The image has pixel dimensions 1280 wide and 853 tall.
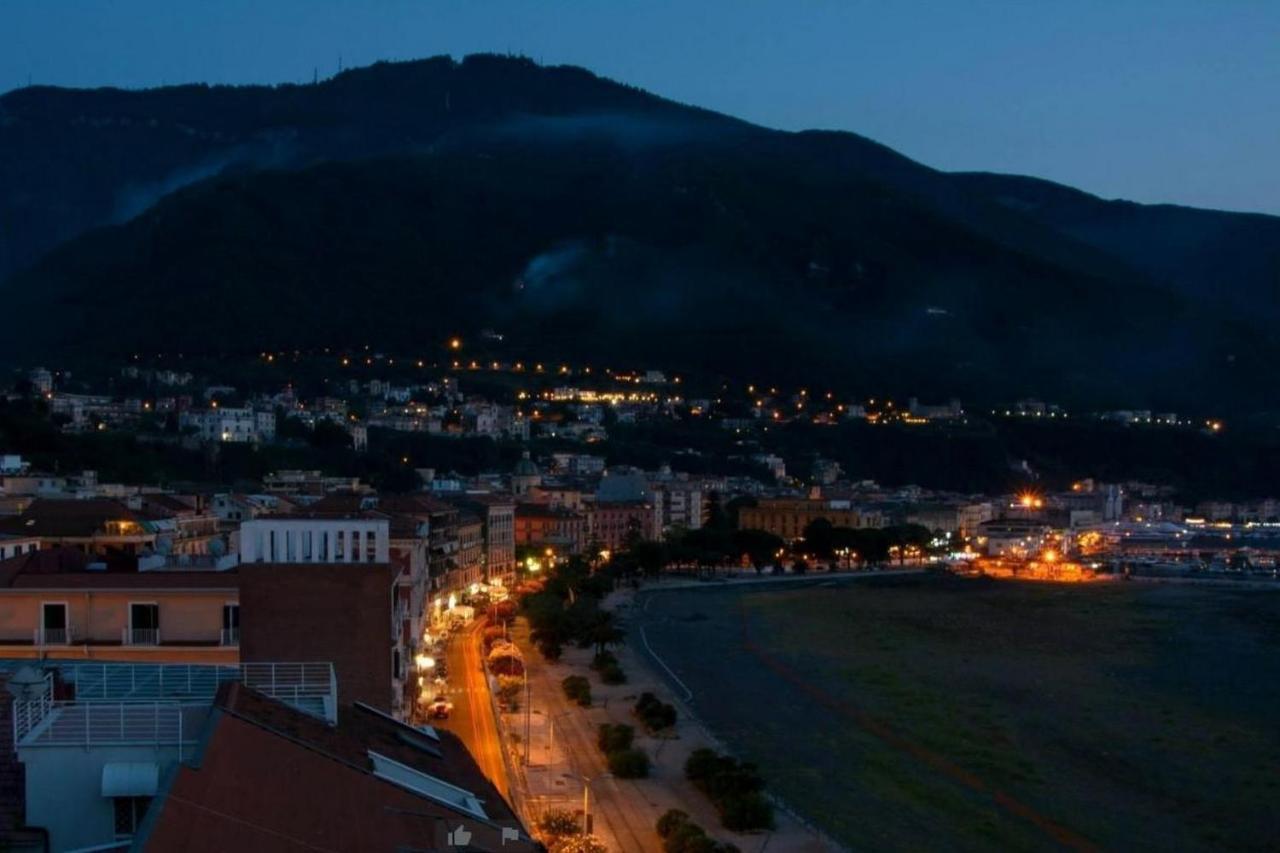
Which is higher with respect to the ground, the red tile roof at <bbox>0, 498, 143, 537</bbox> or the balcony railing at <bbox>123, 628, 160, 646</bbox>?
the balcony railing at <bbox>123, 628, 160, 646</bbox>

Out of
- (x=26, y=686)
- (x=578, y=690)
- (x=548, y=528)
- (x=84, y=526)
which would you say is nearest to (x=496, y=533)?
(x=548, y=528)

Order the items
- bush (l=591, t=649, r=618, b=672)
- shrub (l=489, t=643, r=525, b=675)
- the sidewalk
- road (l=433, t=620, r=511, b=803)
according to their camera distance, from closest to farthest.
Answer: the sidewalk < road (l=433, t=620, r=511, b=803) < shrub (l=489, t=643, r=525, b=675) < bush (l=591, t=649, r=618, b=672)

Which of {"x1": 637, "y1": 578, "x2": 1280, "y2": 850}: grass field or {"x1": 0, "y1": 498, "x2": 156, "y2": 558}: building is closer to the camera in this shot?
{"x1": 637, "y1": 578, "x2": 1280, "y2": 850}: grass field

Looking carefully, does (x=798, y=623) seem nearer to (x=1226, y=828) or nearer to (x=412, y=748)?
(x=1226, y=828)

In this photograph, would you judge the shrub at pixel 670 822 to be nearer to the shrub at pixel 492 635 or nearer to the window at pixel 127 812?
the window at pixel 127 812

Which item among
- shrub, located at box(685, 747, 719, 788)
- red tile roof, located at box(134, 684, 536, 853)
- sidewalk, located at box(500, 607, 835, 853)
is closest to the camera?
red tile roof, located at box(134, 684, 536, 853)

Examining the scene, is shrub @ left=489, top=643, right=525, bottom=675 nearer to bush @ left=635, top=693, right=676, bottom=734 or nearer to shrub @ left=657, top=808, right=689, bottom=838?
bush @ left=635, top=693, right=676, bottom=734

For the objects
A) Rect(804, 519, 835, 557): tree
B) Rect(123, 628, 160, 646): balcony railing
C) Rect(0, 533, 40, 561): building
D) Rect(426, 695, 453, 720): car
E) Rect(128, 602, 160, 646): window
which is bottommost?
Rect(804, 519, 835, 557): tree

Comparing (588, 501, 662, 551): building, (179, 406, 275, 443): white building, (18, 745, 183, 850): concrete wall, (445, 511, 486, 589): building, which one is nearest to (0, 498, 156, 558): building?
(445, 511, 486, 589): building
